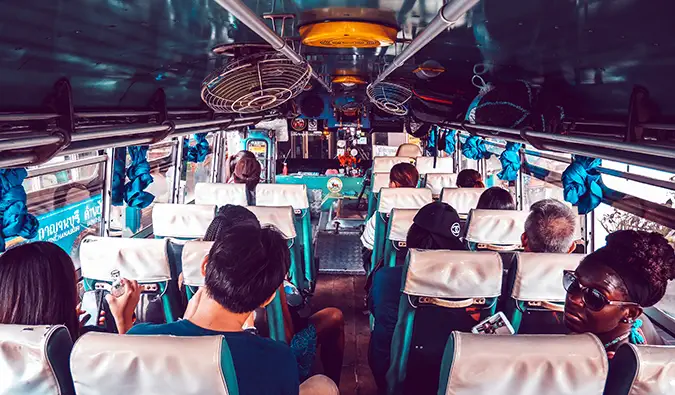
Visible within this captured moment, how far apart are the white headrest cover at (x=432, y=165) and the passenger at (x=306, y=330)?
691 cm

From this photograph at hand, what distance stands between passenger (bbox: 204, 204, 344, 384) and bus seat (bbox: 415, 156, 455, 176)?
22.7ft

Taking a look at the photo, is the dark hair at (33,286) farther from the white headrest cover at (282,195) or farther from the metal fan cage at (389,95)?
the white headrest cover at (282,195)

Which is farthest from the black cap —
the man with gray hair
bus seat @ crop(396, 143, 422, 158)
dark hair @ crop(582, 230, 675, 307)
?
bus seat @ crop(396, 143, 422, 158)

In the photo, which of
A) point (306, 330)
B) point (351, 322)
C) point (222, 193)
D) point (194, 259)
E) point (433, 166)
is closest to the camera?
point (194, 259)

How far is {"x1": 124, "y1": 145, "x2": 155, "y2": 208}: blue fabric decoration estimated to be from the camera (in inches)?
200

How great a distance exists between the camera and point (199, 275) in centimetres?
324

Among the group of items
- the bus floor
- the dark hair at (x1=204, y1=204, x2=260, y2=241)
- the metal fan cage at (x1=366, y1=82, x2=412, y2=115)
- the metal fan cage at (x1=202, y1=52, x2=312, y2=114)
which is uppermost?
the metal fan cage at (x1=366, y1=82, x2=412, y2=115)

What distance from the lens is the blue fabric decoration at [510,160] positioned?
6.16m

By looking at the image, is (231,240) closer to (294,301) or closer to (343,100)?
(294,301)

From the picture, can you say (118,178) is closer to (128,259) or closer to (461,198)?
(128,259)

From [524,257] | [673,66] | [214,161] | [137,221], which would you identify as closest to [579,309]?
[524,257]

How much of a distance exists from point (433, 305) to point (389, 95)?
9.50ft

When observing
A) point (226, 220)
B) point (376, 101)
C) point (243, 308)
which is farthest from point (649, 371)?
point (376, 101)

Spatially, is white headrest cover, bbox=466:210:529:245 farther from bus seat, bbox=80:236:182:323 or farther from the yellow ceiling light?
bus seat, bbox=80:236:182:323
